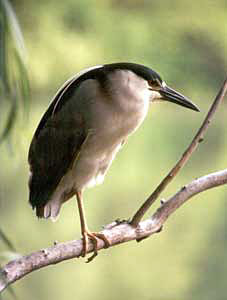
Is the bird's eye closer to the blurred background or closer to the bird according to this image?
the bird

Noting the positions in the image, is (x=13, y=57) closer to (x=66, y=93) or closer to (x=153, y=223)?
(x=66, y=93)

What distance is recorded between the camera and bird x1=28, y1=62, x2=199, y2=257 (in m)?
1.44

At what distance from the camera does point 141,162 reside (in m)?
3.65

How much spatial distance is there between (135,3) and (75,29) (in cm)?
49

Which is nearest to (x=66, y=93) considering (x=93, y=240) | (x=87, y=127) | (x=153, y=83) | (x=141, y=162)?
(x=87, y=127)

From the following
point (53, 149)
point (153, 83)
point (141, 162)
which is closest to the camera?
point (153, 83)

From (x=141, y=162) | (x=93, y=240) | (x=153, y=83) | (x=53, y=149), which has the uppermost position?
(x=153, y=83)

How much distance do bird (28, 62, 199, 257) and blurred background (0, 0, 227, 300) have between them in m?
1.91

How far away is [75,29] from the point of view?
369cm

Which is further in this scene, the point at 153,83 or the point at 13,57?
the point at 153,83

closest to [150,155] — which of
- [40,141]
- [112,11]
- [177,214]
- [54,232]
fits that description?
[177,214]

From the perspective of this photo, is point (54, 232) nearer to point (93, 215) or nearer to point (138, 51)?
point (93, 215)

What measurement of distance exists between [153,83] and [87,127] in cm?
16

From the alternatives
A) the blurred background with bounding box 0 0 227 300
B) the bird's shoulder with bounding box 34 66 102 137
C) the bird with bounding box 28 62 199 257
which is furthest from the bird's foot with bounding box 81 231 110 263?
the blurred background with bounding box 0 0 227 300
